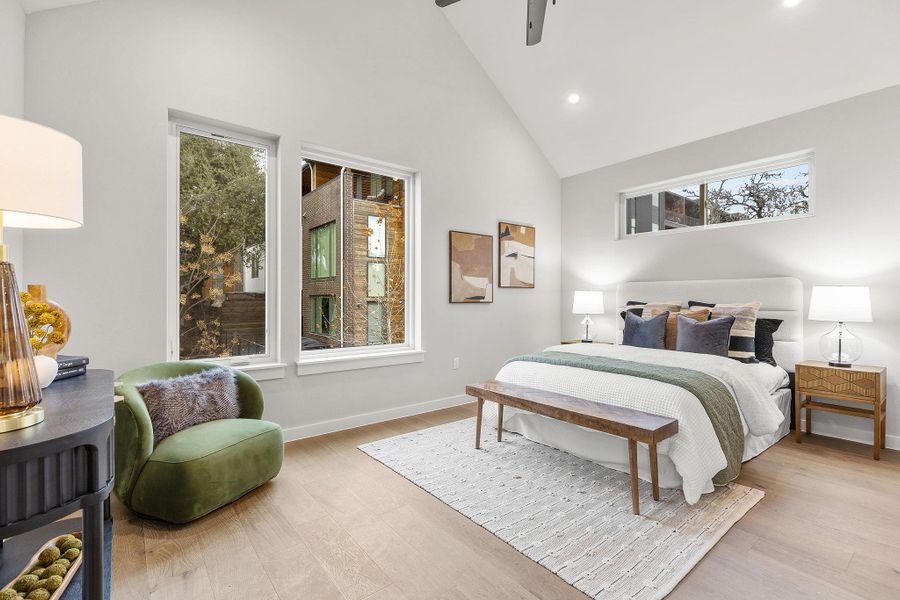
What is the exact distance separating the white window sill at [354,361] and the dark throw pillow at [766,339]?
112 inches

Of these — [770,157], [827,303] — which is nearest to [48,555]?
[827,303]

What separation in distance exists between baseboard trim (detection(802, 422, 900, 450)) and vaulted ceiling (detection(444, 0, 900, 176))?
260 cm

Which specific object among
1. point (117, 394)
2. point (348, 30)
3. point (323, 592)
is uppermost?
point (348, 30)

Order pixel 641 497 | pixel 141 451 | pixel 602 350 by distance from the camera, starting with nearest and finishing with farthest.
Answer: pixel 141 451, pixel 641 497, pixel 602 350

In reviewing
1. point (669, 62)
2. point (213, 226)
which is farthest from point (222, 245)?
point (669, 62)

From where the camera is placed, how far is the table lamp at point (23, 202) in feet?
3.28

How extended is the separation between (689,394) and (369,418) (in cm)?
248

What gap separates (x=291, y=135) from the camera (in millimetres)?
3287

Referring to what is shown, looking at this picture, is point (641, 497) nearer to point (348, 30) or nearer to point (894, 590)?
point (894, 590)

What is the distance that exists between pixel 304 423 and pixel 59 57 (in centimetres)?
271

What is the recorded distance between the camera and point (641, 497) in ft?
7.88

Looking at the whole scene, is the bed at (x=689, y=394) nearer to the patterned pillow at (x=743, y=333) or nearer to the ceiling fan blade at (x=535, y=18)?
the patterned pillow at (x=743, y=333)

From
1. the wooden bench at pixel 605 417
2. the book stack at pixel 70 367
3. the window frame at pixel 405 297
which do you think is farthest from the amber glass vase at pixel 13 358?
the window frame at pixel 405 297

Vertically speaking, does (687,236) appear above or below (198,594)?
above
